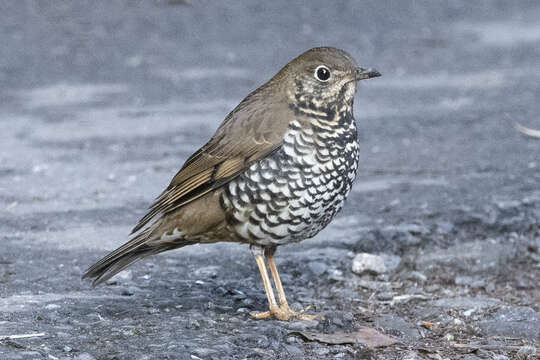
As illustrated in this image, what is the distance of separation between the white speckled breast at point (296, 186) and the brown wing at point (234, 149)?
0.06m

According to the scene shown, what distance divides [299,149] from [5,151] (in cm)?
384

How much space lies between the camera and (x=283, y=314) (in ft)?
15.6

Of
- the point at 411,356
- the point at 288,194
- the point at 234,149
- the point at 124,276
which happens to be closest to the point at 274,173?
the point at 288,194

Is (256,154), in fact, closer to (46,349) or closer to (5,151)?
(46,349)

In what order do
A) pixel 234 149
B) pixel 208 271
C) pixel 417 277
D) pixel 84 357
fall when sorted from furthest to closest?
pixel 417 277 → pixel 208 271 → pixel 234 149 → pixel 84 357

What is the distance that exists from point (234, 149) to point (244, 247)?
1444 mm

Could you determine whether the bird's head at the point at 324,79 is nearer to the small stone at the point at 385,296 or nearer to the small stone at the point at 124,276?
the small stone at the point at 385,296

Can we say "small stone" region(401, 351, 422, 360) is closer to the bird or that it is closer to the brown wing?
the bird

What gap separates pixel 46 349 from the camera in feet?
13.5

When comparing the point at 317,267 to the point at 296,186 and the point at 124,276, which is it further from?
the point at 296,186

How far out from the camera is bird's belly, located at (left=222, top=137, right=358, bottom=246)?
453 centimetres

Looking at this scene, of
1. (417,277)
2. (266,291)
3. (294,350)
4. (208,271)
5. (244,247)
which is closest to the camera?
(294,350)

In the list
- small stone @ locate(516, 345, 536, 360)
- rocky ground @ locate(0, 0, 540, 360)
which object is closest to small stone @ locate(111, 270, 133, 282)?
rocky ground @ locate(0, 0, 540, 360)

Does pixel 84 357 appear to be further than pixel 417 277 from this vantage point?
No
